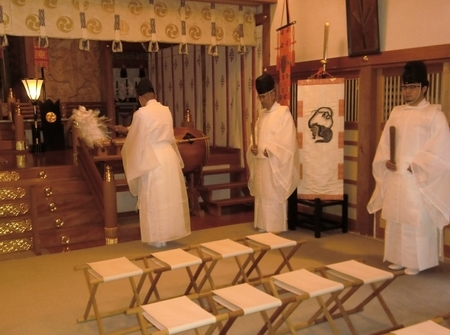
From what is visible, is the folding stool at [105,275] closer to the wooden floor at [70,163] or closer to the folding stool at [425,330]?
the folding stool at [425,330]

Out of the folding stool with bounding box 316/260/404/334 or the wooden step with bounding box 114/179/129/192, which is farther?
the wooden step with bounding box 114/179/129/192

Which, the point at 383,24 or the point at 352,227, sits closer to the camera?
the point at 383,24

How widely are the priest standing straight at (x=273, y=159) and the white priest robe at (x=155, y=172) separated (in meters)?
0.99

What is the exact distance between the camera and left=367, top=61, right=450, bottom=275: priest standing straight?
13.5 feet

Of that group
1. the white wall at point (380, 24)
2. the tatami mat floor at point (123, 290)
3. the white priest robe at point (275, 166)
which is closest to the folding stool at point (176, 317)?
the tatami mat floor at point (123, 290)

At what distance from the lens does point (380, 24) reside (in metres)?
5.24

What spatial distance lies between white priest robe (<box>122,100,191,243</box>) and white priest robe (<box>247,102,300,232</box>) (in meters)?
0.99

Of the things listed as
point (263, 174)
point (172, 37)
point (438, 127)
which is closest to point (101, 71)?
point (172, 37)

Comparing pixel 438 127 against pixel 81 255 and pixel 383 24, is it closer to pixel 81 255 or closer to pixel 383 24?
pixel 383 24

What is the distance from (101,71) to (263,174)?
6.04 m

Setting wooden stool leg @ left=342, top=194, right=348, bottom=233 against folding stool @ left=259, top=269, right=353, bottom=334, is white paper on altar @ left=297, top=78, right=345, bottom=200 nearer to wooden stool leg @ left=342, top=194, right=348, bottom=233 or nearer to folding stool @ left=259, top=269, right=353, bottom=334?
wooden stool leg @ left=342, top=194, right=348, bottom=233

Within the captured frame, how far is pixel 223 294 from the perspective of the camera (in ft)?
9.14

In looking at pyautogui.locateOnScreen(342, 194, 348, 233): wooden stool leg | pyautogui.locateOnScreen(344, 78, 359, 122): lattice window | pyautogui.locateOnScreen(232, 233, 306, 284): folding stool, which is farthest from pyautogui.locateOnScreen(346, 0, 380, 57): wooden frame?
pyautogui.locateOnScreen(232, 233, 306, 284): folding stool

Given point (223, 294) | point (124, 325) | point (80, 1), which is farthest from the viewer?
point (80, 1)
